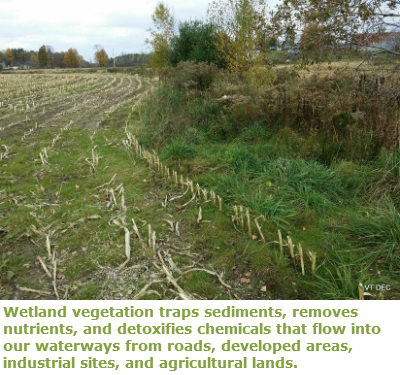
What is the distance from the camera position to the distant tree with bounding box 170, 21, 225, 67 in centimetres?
1359

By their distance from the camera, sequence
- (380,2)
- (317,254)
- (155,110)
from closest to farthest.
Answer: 1. (317,254)
2. (380,2)
3. (155,110)

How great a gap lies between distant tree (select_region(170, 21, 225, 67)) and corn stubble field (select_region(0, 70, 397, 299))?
24.8 ft

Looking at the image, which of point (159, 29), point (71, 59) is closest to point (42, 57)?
point (71, 59)

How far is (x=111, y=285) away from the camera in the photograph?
379 centimetres

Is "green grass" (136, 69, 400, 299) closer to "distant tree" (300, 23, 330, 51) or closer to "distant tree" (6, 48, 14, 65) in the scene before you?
"distant tree" (300, 23, 330, 51)

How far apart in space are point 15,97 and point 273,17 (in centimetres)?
1748

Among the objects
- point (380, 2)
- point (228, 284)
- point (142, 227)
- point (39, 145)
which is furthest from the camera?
point (39, 145)

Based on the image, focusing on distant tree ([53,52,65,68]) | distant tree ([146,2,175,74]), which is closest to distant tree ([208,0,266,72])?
distant tree ([146,2,175,74])

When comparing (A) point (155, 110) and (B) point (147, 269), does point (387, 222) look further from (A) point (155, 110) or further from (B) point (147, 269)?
(A) point (155, 110)

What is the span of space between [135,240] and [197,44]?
1187 cm

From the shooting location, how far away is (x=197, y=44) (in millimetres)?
14242

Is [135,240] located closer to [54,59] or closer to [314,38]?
[314,38]

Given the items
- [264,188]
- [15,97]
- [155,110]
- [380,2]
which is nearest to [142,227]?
[264,188]

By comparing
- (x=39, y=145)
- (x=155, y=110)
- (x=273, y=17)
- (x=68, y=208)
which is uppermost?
(x=273, y=17)
